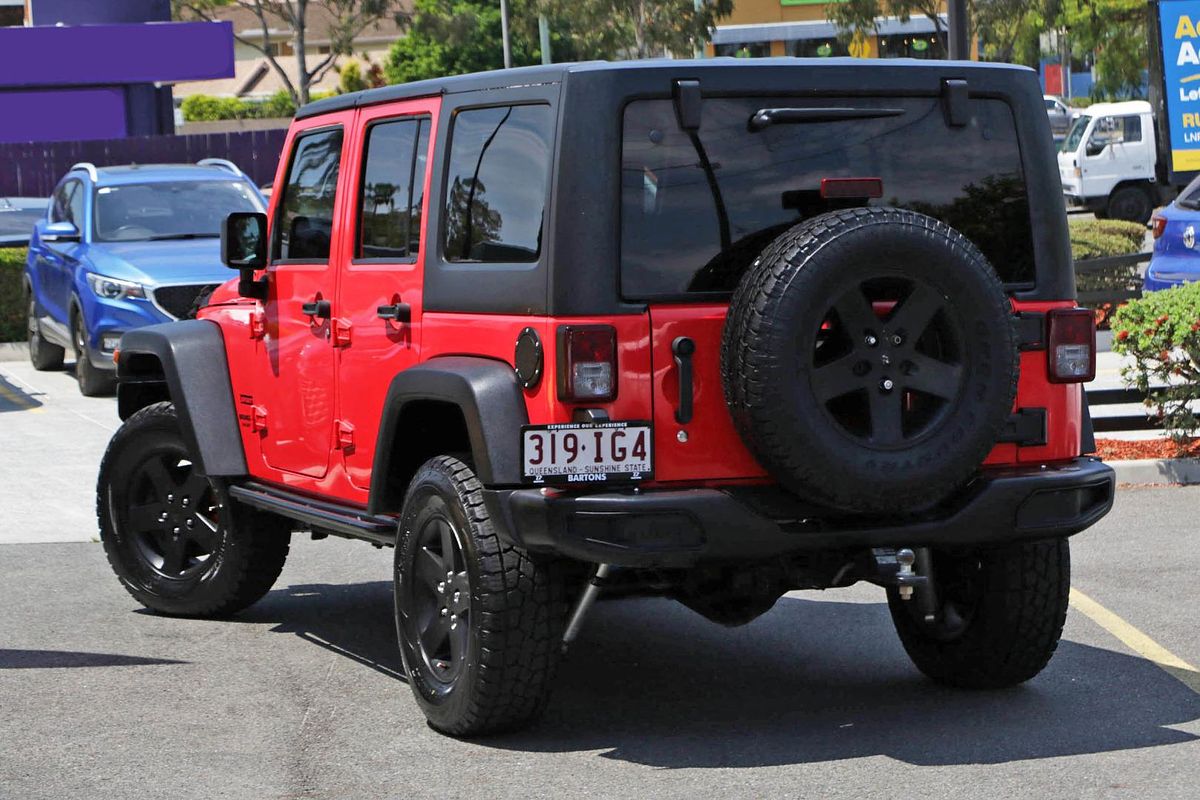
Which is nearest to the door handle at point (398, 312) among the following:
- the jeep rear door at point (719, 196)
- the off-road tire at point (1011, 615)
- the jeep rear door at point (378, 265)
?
the jeep rear door at point (378, 265)

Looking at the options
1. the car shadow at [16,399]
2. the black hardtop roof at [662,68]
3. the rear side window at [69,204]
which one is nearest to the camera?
the black hardtop roof at [662,68]

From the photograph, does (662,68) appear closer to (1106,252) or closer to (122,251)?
(122,251)

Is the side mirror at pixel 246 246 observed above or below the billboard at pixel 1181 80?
below

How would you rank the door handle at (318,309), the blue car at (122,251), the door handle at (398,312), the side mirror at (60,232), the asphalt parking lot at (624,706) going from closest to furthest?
the asphalt parking lot at (624,706)
the door handle at (398,312)
the door handle at (318,309)
the blue car at (122,251)
the side mirror at (60,232)

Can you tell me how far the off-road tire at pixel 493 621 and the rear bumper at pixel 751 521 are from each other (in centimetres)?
15

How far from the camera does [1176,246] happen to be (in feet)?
50.2

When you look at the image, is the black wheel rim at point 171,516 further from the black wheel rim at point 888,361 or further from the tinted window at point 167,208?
the tinted window at point 167,208

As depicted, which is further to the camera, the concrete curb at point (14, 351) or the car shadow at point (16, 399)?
the concrete curb at point (14, 351)

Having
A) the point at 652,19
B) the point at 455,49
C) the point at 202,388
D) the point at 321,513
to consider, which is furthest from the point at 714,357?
the point at 455,49

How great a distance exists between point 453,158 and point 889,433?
1.69 metres

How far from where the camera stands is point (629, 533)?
5594mm

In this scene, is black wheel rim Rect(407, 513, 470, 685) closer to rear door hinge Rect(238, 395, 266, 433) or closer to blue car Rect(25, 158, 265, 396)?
rear door hinge Rect(238, 395, 266, 433)

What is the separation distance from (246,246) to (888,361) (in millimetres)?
3063

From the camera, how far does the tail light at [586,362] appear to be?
5629 millimetres
